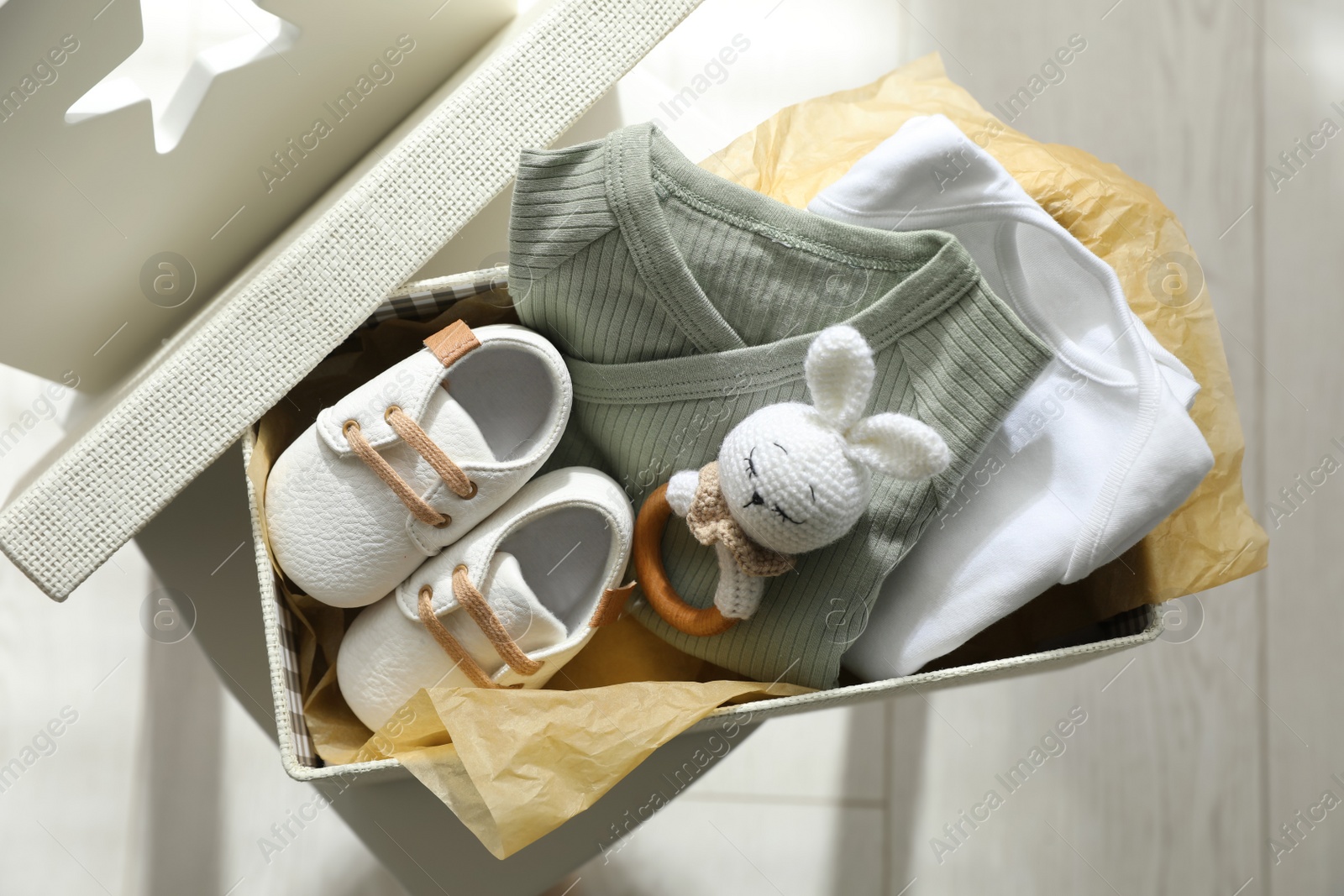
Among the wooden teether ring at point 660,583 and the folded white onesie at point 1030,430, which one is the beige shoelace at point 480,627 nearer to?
the wooden teether ring at point 660,583

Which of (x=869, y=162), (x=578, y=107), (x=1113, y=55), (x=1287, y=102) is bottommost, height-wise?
(x=1287, y=102)

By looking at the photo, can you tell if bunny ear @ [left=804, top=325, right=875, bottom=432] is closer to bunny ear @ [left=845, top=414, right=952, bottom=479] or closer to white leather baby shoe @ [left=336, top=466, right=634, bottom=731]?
bunny ear @ [left=845, top=414, right=952, bottom=479]

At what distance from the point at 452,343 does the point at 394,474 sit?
0.10 meters

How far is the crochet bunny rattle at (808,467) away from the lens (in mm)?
551

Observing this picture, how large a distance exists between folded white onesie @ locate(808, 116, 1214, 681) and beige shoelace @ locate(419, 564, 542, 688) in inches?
10.9

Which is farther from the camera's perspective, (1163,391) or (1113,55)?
(1113,55)

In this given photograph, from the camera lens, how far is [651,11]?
0.65m

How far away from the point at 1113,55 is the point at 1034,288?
2.34 feet

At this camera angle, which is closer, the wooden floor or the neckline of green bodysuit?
the neckline of green bodysuit

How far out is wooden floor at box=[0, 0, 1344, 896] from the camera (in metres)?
1.01

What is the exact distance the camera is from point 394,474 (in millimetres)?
638

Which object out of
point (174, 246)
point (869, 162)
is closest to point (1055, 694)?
point (869, 162)

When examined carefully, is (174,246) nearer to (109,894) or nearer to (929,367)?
(929,367)

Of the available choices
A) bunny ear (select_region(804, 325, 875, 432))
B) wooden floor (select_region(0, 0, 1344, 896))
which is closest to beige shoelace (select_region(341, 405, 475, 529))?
bunny ear (select_region(804, 325, 875, 432))
